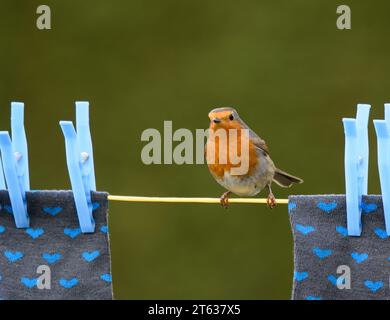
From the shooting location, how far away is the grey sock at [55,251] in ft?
6.07

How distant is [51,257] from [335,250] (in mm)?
717

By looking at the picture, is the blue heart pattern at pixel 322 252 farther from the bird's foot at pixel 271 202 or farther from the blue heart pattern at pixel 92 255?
the blue heart pattern at pixel 92 255

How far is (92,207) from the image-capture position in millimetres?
1844

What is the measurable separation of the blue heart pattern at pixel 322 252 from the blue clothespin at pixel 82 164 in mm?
560

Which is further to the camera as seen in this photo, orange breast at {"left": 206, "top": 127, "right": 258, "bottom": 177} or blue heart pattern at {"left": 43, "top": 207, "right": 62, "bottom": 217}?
orange breast at {"left": 206, "top": 127, "right": 258, "bottom": 177}

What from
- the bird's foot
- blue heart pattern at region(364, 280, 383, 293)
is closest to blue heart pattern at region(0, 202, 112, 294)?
the bird's foot

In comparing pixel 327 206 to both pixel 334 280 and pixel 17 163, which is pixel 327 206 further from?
pixel 17 163

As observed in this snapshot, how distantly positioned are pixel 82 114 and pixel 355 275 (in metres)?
0.77

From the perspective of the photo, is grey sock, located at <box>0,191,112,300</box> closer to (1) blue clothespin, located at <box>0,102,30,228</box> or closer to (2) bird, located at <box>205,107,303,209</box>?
(1) blue clothespin, located at <box>0,102,30,228</box>

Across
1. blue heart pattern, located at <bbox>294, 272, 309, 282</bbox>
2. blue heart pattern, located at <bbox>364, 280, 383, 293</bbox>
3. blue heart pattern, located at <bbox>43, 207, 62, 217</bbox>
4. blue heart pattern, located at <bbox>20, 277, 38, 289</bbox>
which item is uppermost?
blue heart pattern, located at <bbox>43, 207, 62, 217</bbox>

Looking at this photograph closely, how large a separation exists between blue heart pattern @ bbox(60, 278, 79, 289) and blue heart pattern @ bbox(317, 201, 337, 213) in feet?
2.11

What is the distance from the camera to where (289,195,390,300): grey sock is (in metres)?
1.75

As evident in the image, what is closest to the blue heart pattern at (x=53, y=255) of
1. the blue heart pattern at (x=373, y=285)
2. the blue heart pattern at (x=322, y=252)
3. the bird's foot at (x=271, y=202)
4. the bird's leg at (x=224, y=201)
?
the bird's leg at (x=224, y=201)
